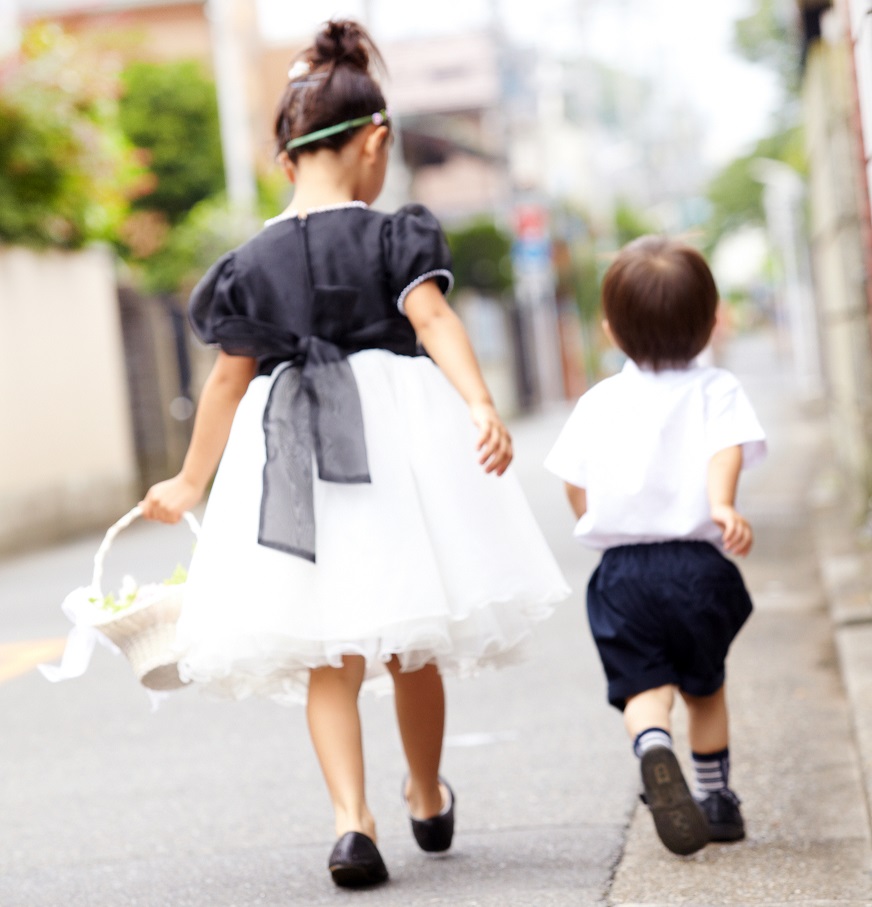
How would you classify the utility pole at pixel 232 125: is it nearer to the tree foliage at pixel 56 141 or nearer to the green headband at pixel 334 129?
the tree foliage at pixel 56 141

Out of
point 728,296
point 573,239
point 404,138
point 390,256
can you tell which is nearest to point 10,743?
point 390,256

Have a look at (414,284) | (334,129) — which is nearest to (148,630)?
(414,284)

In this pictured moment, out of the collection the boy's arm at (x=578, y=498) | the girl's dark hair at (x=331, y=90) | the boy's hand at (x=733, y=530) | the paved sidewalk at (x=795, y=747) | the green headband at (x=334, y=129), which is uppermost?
the girl's dark hair at (x=331, y=90)

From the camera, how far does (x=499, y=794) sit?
4254 millimetres

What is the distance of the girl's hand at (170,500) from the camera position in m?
3.51

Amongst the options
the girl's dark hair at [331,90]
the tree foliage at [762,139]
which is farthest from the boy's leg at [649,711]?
the tree foliage at [762,139]

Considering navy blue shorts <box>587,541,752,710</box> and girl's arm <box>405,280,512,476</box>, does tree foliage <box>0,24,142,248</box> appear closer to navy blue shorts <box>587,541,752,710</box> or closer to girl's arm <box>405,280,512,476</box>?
girl's arm <box>405,280,512,476</box>

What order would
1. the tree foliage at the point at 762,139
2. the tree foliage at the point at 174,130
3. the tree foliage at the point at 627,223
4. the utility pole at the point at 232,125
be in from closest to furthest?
the tree foliage at the point at 762,139 < the utility pole at the point at 232,125 < the tree foliage at the point at 174,130 < the tree foliage at the point at 627,223

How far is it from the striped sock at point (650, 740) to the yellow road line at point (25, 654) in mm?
4078

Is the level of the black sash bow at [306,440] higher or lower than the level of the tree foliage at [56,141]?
lower

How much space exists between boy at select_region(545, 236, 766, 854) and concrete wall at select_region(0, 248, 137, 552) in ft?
35.2

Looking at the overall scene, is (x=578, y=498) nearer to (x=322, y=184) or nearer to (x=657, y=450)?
(x=657, y=450)

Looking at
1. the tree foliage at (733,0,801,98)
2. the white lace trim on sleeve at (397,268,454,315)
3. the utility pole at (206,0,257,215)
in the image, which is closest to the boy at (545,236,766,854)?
the white lace trim on sleeve at (397,268,454,315)

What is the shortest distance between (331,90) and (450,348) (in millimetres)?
594
